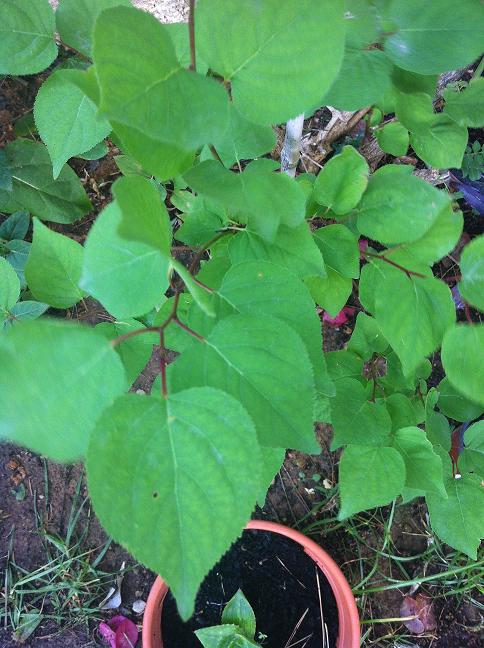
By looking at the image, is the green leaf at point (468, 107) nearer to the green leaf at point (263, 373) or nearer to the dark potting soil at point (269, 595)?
the green leaf at point (263, 373)

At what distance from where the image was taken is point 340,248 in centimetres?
78

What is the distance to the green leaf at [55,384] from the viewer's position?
0.44m

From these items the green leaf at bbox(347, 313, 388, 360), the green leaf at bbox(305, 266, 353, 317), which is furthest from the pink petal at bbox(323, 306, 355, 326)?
the green leaf at bbox(305, 266, 353, 317)

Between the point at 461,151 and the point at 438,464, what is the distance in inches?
19.2

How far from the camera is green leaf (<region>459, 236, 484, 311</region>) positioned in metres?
0.67

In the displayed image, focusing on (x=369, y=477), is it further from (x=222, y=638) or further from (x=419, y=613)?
(x=419, y=613)

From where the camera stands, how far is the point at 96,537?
148 cm

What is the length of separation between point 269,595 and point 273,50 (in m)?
1.26

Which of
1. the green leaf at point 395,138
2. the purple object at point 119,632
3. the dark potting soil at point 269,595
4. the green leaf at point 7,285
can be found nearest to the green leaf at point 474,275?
the green leaf at point 395,138

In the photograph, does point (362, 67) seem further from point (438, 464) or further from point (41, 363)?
point (438, 464)

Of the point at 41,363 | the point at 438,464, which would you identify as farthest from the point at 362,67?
the point at 438,464

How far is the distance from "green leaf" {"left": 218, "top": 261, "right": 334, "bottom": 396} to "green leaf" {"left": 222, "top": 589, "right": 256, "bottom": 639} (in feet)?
2.80

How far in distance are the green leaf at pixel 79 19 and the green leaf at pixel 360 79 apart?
0.30m

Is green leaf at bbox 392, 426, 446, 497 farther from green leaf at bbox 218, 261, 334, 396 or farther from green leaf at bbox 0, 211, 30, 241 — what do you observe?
green leaf at bbox 0, 211, 30, 241
